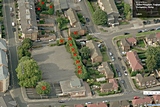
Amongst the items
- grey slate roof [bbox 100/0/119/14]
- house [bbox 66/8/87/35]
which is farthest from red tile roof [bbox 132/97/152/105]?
grey slate roof [bbox 100/0/119/14]

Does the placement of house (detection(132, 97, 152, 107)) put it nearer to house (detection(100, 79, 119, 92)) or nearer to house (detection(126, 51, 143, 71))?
house (detection(100, 79, 119, 92))

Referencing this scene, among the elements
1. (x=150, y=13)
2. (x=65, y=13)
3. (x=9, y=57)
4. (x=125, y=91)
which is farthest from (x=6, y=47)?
(x=150, y=13)

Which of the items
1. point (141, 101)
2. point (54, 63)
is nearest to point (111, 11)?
point (54, 63)

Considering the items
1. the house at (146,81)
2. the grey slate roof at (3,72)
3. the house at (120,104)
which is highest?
the grey slate roof at (3,72)

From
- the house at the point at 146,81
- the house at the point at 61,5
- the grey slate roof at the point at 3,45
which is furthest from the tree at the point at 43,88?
the house at the point at 61,5

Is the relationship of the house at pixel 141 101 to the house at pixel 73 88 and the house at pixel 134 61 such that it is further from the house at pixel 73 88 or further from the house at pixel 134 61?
the house at pixel 73 88

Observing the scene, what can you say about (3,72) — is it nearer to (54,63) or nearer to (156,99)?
(54,63)
